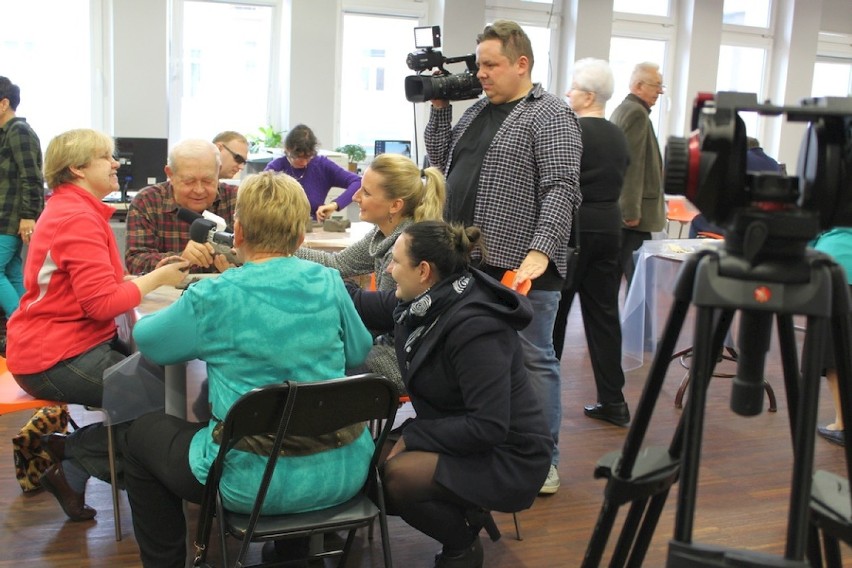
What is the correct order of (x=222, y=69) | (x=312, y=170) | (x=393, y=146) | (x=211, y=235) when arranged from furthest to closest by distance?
(x=222, y=69)
(x=393, y=146)
(x=312, y=170)
(x=211, y=235)

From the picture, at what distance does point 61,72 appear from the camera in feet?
23.4

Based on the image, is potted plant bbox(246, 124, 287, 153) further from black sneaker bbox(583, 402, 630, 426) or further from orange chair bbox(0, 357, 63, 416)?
orange chair bbox(0, 357, 63, 416)

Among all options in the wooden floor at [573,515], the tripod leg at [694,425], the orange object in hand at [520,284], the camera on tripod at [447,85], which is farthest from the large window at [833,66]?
the tripod leg at [694,425]

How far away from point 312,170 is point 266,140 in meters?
2.53

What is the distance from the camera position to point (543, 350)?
285cm

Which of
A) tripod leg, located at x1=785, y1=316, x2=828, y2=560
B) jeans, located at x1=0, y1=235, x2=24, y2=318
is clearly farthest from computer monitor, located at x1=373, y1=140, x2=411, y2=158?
tripod leg, located at x1=785, y1=316, x2=828, y2=560

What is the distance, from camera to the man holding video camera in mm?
2676

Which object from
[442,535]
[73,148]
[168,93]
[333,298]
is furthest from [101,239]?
[168,93]

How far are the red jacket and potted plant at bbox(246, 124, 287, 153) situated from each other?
481 centimetres

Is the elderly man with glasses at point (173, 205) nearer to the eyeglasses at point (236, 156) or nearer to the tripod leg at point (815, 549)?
the eyeglasses at point (236, 156)

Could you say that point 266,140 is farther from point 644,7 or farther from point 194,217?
point 194,217

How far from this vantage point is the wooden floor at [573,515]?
2498 millimetres

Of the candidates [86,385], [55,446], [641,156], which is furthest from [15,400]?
[641,156]

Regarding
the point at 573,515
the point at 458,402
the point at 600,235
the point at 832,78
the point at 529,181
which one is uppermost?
the point at 832,78
